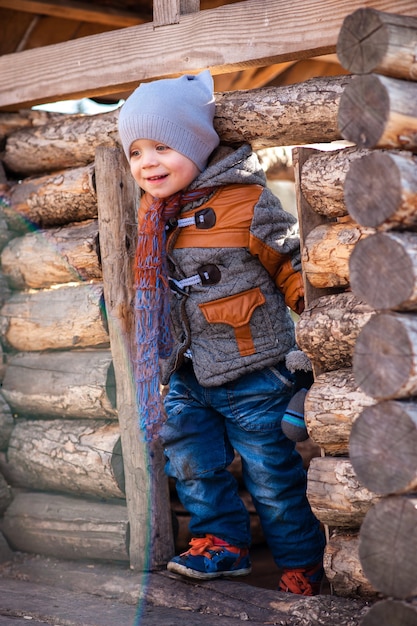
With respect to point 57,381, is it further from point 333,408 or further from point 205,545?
point 333,408

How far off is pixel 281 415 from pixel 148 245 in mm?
960

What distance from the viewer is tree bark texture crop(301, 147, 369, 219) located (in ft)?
12.2

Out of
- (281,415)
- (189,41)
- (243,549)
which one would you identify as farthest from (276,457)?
(189,41)

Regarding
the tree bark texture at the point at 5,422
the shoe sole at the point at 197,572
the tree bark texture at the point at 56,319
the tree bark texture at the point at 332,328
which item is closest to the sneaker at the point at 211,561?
the shoe sole at the point at 197,572

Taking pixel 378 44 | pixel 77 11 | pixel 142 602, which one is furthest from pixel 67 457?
pixel 77 11

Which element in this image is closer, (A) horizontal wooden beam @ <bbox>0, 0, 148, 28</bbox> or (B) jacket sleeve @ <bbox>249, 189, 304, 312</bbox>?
(B) jacket sleeve @ <bbox>249, 189, 304, 312</bbox>

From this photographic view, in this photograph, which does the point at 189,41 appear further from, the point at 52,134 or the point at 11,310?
the point at 11,310

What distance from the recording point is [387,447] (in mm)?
2846

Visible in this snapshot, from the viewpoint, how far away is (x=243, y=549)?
14.2ft

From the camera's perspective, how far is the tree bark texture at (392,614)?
2816 millimetres

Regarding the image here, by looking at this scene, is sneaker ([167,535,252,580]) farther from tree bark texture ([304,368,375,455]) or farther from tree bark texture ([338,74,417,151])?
tree bark texture ([338,74,417,151])

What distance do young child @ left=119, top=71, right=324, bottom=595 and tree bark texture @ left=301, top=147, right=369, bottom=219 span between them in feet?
0.73

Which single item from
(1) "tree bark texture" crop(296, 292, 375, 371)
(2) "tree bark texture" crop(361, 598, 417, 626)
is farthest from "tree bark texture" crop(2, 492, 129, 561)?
(2) "tree bark texture" crop(361, 598, 417, 626)

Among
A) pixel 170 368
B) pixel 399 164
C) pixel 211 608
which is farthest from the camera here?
pixel 170 368
